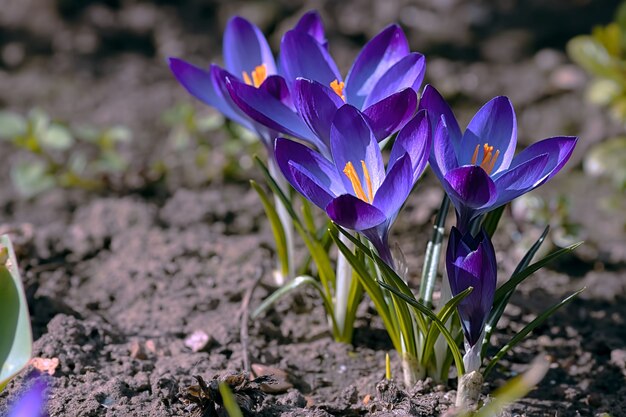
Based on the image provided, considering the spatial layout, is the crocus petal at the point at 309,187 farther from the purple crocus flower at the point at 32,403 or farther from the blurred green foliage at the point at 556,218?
the blurred green foliage at the point at 556,218

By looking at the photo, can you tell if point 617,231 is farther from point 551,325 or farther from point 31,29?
point 31,29

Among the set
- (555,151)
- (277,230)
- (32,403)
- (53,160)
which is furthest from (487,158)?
(53,160)

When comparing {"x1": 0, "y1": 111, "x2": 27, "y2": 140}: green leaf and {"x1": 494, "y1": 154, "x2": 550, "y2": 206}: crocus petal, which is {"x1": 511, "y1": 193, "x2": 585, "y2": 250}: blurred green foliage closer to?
{"x1": 494, "y1": 154, "x2": 550, "y2": 206}: crocus petal

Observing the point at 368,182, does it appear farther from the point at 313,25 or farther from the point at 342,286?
the point at 313,25

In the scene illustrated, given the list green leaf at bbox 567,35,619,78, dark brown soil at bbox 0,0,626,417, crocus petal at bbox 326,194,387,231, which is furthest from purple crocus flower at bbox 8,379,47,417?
green leaf at bbox 567,35,619,78

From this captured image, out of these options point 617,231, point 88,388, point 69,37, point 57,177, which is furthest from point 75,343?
point 69,37

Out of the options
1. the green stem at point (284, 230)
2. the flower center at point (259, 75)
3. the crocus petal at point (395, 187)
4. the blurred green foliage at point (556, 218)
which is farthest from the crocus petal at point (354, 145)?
the blurred green foliage at point (556, 218)
